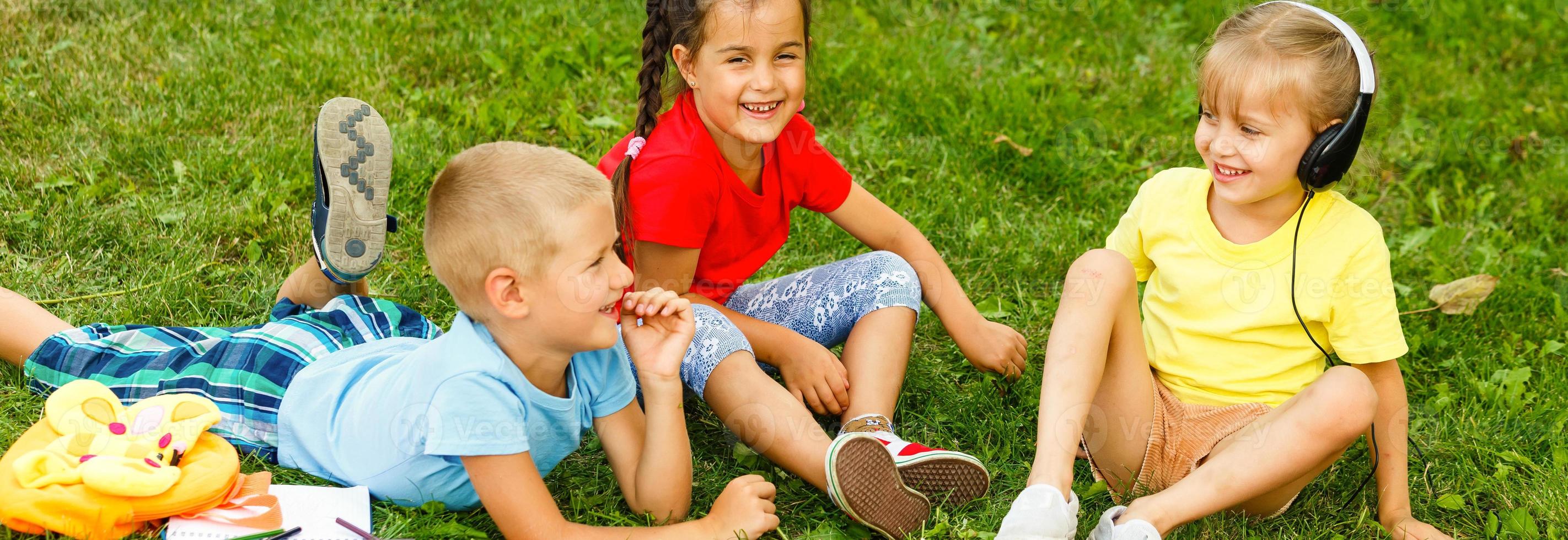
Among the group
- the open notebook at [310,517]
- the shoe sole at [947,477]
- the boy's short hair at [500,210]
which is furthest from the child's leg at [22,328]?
the shoe sole at [947,477]

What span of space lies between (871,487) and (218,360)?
158 centimetres

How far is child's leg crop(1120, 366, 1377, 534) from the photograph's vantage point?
8.19 feet

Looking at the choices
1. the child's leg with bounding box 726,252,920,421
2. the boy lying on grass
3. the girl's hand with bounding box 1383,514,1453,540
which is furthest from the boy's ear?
the girl's hand with bounding box 1383,514,1453,540

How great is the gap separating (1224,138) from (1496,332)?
1.82 meters

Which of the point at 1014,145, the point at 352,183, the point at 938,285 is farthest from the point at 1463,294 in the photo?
the point at 352,183

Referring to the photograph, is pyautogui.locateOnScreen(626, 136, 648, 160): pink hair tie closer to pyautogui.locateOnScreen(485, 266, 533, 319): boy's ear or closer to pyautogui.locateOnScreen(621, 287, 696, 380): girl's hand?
pyautogui.locateOnScreen(621, 287, 696, 380): girl's hand

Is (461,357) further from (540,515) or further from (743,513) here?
(743,513)

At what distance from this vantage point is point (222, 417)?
2752 millimetres

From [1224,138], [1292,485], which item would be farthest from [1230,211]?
[1292,485]

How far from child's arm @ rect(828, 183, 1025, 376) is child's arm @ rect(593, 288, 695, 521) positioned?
96 centimetres

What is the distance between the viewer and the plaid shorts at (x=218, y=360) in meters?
2.78

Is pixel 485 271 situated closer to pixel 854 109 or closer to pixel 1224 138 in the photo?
pixel 1224 138

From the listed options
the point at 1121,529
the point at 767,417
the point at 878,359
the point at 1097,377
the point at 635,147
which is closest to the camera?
the point at 1121,529

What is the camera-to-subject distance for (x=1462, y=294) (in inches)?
155
